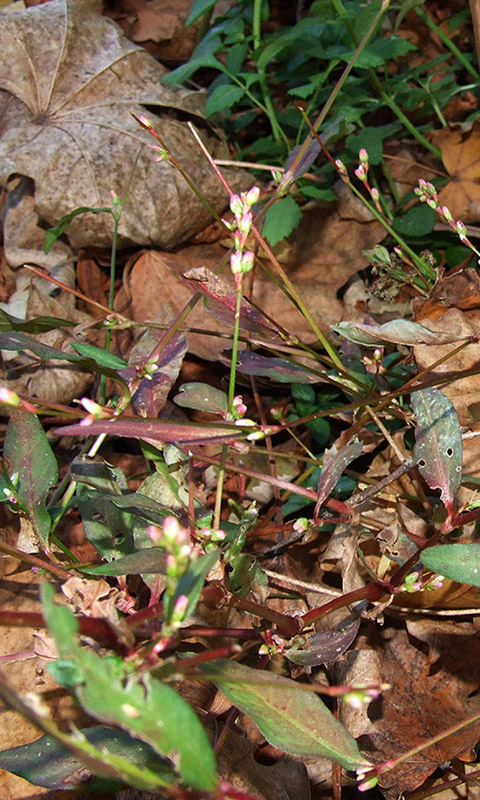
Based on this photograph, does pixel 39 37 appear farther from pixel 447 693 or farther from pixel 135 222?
pixel 447 693

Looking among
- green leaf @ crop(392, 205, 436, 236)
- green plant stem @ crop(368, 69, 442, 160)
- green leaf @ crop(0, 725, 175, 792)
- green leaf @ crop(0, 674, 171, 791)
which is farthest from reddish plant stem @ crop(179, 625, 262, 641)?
green plant stem @ crop(368, 69, 442, 160)

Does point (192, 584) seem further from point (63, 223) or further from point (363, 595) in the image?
point (63, 223)

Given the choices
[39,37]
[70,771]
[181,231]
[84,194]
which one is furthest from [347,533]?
[39,37]

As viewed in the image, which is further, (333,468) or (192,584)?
(333,468)

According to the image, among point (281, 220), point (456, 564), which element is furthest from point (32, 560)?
point (281, 220)

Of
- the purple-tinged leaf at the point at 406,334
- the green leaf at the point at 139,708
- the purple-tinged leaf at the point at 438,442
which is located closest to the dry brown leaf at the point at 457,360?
the purple-tinged leaf at the point at 438,442

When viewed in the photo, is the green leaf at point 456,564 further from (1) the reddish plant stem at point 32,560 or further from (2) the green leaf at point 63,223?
(2) the green leaf at point 63,223
